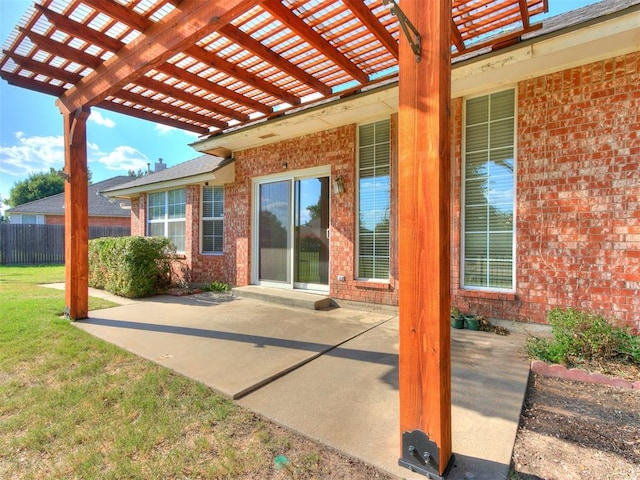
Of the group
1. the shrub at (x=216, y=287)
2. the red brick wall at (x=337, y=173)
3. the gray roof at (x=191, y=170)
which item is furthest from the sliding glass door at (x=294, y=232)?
the gray roof at (x=191, y=170)

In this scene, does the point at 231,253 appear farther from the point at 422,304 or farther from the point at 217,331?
the point at 422,304

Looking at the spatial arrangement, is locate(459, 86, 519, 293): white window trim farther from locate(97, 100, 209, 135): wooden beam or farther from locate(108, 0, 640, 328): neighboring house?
locate(97, 100, 209, 135): wooden beam

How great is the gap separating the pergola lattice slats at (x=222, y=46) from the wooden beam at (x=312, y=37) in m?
0.01

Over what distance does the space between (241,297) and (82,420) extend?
15.4 feet

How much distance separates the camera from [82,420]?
2531 mm

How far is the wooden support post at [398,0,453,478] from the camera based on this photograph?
72.7 inches

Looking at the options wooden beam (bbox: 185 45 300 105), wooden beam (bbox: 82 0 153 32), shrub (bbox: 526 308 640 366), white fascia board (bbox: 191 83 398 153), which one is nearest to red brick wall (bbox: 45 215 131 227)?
white fascia board (bbox: 191 83 398 153)

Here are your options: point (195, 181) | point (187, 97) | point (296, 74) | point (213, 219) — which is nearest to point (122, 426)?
point (296, 74)

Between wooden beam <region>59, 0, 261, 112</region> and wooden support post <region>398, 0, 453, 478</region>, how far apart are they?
1831 mm

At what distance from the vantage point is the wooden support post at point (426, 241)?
185 cm

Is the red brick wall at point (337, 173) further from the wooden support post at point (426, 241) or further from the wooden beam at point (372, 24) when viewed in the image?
the wooden support post at point (426, 241)

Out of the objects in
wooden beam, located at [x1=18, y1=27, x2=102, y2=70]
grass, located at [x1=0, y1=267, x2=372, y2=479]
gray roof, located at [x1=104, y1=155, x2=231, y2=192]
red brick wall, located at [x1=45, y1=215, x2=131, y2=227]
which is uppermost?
wooden beam, located at [x1=18, y1=27, x2=102, y2=70]

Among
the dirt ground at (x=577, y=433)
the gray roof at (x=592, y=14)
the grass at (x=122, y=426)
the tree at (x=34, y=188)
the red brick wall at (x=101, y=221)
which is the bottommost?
the grass at (x=122, y=426)

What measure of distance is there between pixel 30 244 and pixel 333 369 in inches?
759
